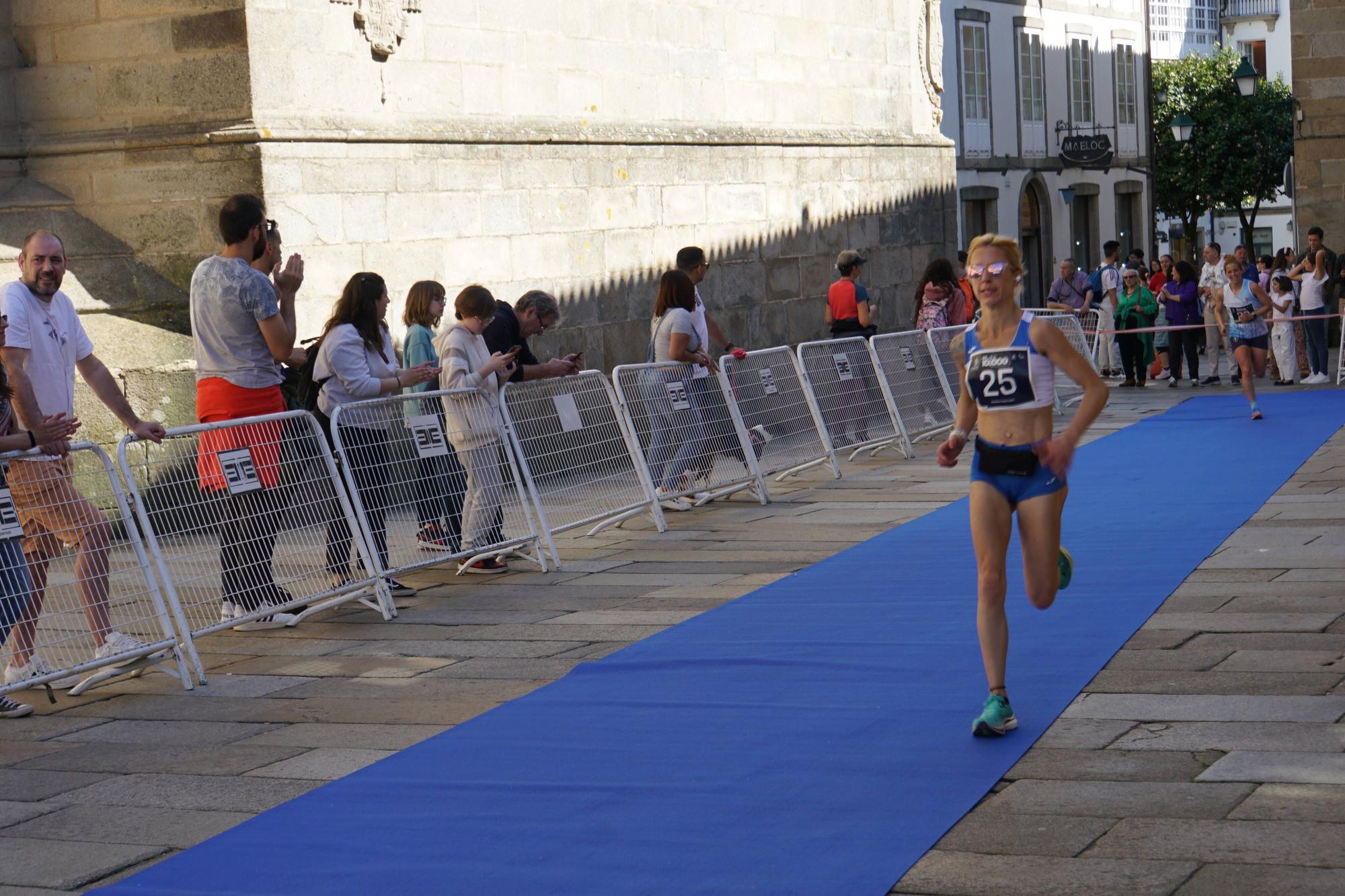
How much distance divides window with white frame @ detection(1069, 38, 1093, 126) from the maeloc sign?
1.40m

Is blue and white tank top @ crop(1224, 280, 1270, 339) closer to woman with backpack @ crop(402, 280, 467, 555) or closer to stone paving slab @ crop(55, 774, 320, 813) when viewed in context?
woman with backpack @ crop(402, 280, 467, 555)

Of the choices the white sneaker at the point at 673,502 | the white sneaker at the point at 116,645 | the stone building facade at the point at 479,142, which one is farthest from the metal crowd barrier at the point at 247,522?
the stone building facade at the point at 479,142

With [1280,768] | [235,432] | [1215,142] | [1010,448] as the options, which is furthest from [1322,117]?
[1215,142]

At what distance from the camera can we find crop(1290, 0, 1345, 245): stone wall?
79.5ft

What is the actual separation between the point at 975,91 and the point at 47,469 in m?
29.5

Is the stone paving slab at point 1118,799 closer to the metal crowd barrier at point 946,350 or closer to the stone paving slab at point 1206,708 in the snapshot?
the stone paving slab at point 1206,708

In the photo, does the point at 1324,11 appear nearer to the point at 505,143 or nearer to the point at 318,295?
the point at 505,143

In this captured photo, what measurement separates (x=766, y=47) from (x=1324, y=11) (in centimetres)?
995

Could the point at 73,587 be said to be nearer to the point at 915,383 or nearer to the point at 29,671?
the point at 29,671

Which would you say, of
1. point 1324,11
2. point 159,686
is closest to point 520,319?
point 159,686

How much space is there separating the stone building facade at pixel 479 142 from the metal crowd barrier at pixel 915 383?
2.45m

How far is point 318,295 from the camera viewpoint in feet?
40.4

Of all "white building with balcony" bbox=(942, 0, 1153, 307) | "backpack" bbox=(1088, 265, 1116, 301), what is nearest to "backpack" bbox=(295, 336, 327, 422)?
"backpack" bbox=(1088, 265, 1116, 301)

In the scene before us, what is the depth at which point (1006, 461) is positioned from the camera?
19.2 ft
